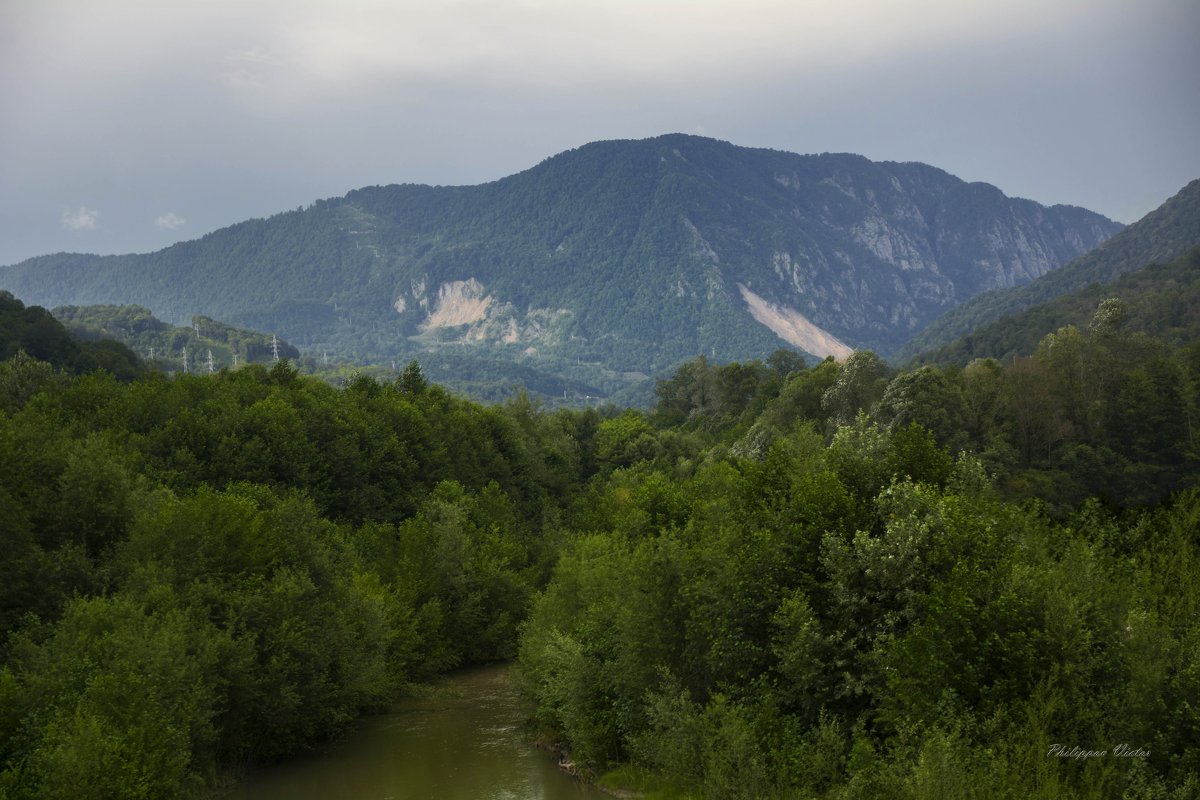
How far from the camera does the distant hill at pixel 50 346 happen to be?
137m

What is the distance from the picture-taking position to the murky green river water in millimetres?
50062

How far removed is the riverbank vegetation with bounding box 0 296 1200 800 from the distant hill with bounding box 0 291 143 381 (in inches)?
2085

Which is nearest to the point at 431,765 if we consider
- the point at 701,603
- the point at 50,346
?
the point at 701,603

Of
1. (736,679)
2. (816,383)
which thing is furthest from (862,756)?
(816,383)

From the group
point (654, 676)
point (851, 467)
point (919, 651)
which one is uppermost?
point (851, 467)

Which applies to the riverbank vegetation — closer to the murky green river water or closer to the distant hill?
the murky green river water

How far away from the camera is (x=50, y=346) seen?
141375 millimetres

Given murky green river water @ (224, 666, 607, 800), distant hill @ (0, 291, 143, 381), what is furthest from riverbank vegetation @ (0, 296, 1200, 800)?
distant hill @ (0, 291, 143, 381)

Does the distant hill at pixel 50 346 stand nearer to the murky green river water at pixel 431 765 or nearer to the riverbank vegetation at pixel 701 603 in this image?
the riverbank vegetation at pixel 701 603

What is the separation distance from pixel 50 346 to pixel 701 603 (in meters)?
122

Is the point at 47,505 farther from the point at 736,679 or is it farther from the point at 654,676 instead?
the point at 736,679

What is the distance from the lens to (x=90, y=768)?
3522 centimetres

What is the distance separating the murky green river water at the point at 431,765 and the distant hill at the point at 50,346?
293ft

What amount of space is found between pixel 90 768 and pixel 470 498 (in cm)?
6131
